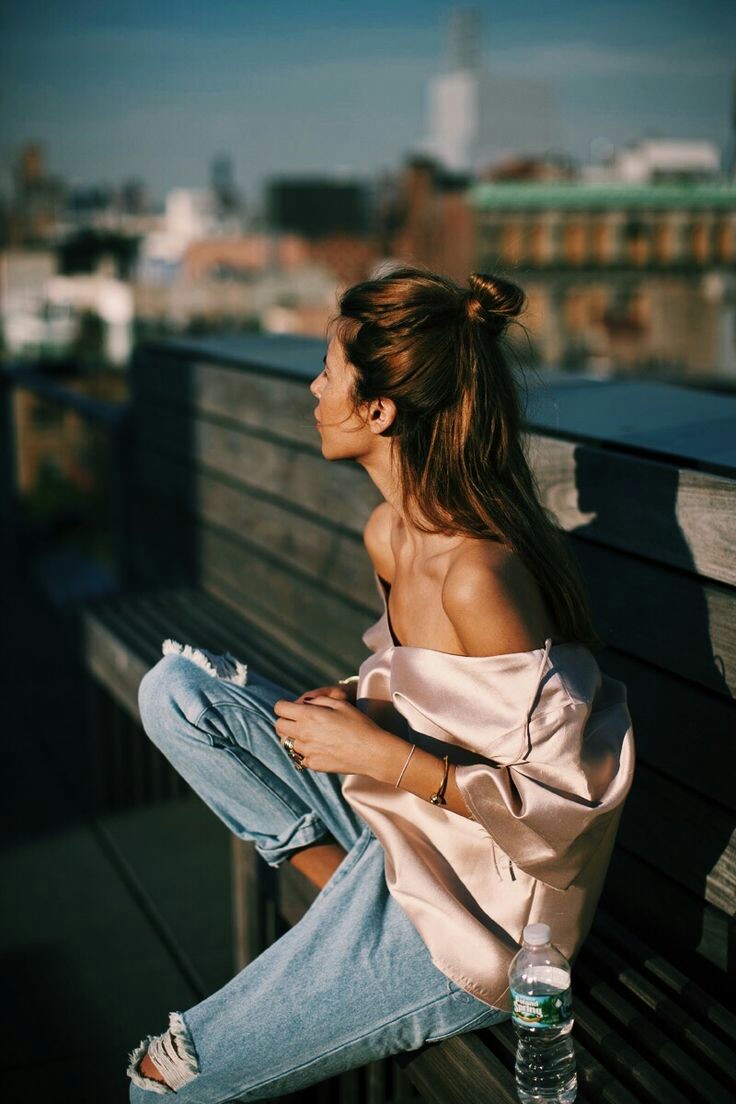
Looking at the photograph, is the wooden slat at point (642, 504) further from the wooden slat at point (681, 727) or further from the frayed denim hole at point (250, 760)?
the frayed denim hole at point (250, 760)

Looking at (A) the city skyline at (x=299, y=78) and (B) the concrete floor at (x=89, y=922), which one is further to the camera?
(A) the city skyline at (x=299, y=78)

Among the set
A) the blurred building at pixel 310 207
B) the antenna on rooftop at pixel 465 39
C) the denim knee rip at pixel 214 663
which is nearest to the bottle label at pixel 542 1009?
the denim knee rip at pixel 214 663

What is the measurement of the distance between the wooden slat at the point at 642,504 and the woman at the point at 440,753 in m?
0.22

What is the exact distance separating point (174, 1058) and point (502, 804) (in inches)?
23.2

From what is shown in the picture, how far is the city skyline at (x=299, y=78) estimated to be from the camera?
93625 millimetres

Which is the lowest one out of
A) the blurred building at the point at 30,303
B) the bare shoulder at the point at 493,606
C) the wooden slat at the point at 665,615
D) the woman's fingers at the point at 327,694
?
the blurred building at the point at 30,303

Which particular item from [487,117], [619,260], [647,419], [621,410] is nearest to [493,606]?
[647,419]

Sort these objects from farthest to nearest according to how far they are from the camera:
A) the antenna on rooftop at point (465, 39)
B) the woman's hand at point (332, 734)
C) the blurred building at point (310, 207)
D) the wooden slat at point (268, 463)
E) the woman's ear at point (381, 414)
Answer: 1. the antenna on rooftop at point (465, 39)
2. the blurred building at point (310, 207)
3. the wooden slat at point (268, 463)
4. the woman's ear at point (381, 414)
5. the woman's hand at point (332, 734)

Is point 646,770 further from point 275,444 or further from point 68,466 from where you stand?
point 68,466

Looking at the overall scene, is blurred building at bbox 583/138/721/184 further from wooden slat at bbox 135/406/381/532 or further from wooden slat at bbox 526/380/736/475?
wooden slat at bbox 526/380/736/475

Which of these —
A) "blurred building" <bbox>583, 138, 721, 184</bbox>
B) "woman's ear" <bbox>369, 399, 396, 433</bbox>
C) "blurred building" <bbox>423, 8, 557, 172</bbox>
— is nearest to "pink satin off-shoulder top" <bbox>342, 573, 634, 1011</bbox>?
"woman's ear" <bbox>369, 399, 396, 433</bbox>

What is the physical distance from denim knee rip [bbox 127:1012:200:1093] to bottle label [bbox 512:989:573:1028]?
459mm

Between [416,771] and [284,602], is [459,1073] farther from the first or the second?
[284,602]

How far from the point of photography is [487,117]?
302 feet
